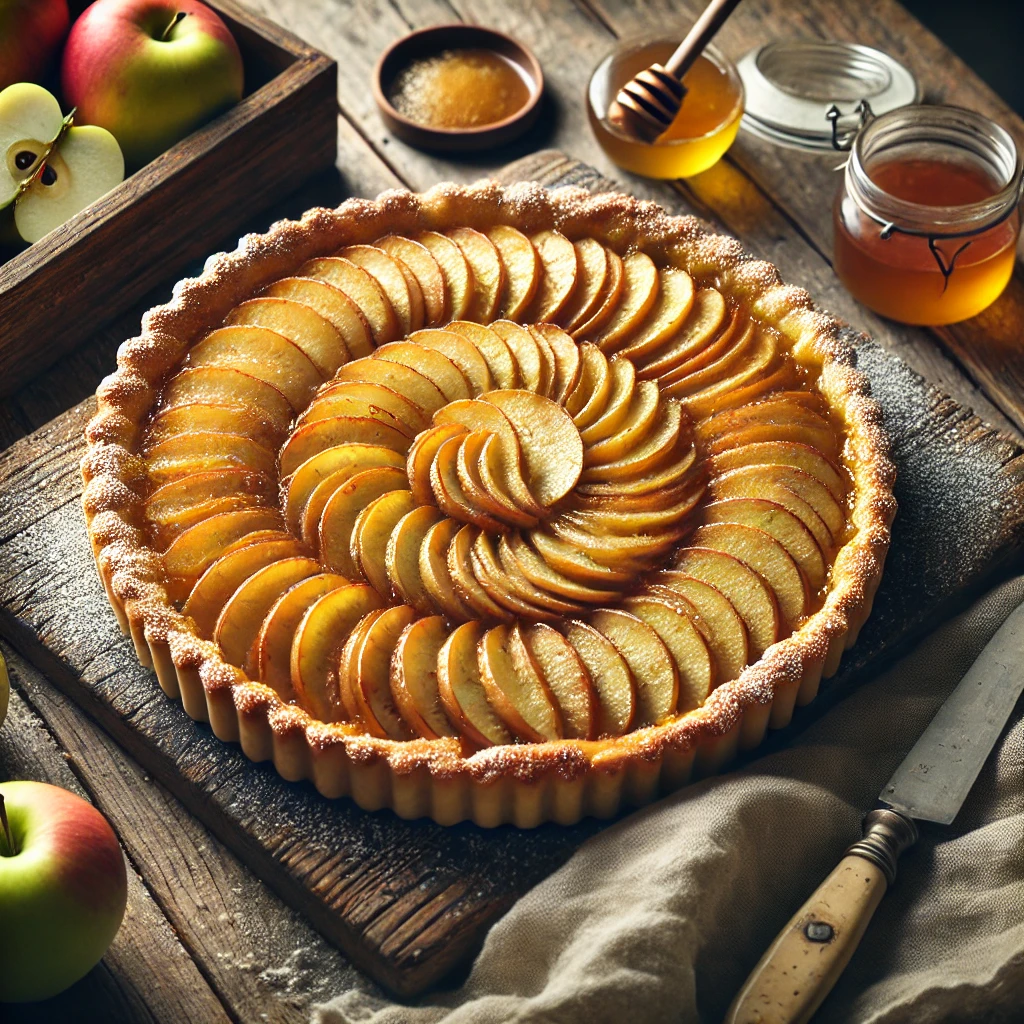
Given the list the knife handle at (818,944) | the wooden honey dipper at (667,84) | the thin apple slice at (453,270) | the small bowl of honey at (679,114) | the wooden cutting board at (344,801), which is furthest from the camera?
the small bowl of honey at (679,114)

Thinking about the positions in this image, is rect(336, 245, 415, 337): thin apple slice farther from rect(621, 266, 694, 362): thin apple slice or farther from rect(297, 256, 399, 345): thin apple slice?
rect(621, 266, 694, 362): thin apple slice

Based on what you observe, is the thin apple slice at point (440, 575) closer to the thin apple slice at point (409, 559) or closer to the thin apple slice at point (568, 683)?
the thin apple slice at point (409, 559)

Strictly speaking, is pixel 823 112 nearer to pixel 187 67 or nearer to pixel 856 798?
pixel 187 67

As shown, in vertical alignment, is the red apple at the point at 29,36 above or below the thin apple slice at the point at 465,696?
above

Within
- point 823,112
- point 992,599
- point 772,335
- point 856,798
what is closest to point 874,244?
point 772,335

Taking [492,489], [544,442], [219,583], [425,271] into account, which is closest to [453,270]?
[425,271]

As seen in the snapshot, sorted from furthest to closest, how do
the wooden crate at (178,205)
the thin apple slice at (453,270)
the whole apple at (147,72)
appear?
the whole apple at (147,72)
the wooden crate at (178,205)
the thin apple slice at (453,270)

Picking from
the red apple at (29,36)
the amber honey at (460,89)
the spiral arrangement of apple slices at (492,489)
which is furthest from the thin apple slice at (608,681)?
the red apple at (29,36)
